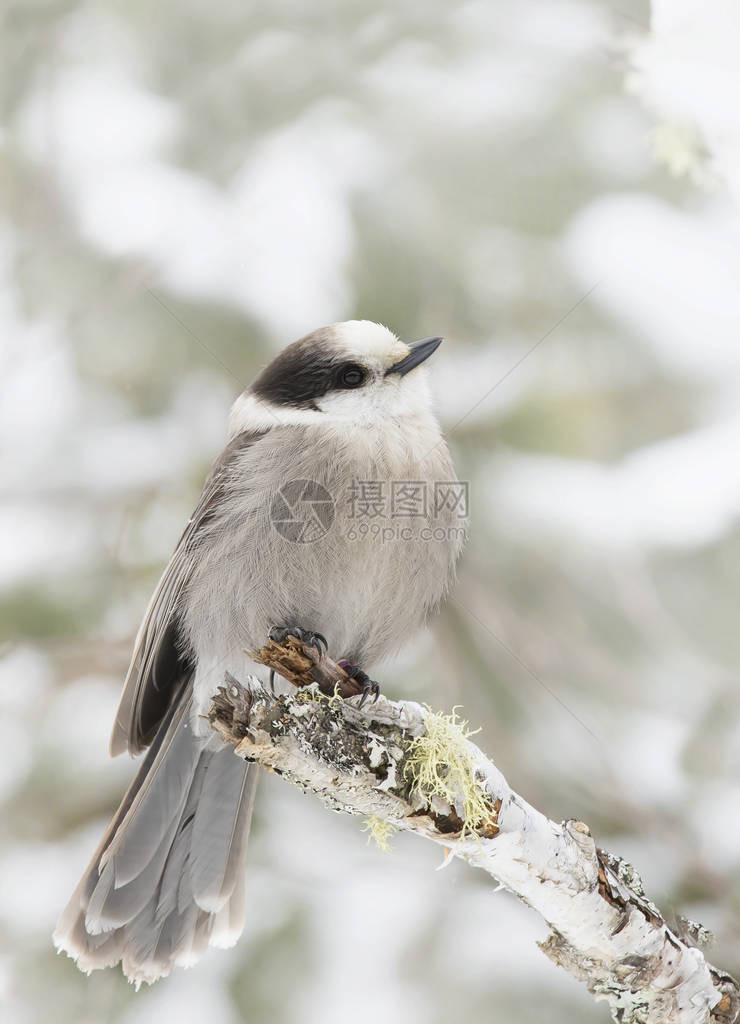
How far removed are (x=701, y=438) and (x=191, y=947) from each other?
176 centimetres

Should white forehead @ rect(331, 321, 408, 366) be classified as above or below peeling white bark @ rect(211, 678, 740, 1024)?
above

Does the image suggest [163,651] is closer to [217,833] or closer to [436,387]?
[217,833]

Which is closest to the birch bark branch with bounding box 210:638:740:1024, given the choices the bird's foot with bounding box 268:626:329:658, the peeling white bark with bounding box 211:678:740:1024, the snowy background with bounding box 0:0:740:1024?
the peeling white bark with bounding box 211:678:740:1024

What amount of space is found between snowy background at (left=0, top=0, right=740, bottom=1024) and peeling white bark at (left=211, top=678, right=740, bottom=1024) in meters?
0.77

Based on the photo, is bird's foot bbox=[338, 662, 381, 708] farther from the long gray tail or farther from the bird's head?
the bird's head

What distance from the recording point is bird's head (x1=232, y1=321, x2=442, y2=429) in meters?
2.00

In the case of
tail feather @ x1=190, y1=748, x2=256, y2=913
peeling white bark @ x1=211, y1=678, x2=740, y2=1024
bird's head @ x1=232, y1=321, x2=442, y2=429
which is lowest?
tail feather @ x1=190, y1=748, x2=256, y2=913

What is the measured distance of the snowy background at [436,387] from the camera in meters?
2.52

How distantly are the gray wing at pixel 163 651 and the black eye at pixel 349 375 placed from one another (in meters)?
0.21

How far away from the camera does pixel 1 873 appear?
2549mm

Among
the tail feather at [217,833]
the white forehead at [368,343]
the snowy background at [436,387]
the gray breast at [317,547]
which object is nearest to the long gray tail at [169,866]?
the tail feather at [217,833]

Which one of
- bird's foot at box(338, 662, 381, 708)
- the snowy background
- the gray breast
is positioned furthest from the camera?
the snowy background

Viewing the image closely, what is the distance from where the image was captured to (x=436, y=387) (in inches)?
98.0

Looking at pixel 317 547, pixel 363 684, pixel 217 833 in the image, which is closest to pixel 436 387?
pixel 317 547
